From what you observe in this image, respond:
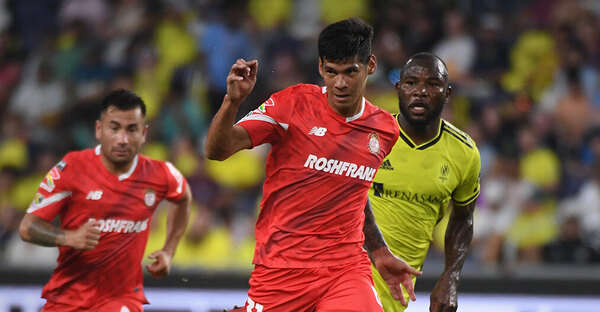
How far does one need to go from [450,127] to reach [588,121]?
4369mm

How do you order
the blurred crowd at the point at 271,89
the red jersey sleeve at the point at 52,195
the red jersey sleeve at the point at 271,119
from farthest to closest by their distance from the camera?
1. the blurred crowd at the point at 271,89
2. the red jersey sleeve at the point at 52,195
3. the red jersey sleeve at the point at 271,119

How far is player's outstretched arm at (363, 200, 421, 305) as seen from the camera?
4691 millimetres

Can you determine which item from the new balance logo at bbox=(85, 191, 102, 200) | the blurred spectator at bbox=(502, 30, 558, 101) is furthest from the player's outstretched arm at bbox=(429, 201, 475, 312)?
the blurred spectator at bbox=(502, 30, 558, 101)

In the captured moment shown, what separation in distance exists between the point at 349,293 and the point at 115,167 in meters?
2.21

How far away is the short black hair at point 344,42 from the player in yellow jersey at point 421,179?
3.37 ft

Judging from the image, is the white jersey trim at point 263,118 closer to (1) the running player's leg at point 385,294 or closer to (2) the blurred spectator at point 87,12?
(1) the running player's leg at point 385,294

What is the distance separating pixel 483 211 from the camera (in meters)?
8.62

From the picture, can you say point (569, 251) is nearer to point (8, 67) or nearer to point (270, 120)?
point (270, 120)

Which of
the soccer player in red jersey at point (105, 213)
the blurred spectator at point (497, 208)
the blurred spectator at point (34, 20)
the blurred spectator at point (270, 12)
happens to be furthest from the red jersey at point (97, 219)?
the blurred spectator at point (34, 20)

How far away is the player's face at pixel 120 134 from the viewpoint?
571 cm

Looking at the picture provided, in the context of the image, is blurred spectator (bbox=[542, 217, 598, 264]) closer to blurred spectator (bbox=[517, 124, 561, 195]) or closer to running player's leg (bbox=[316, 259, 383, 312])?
blurred spectator (bbox=[517, 124, 561, 195])

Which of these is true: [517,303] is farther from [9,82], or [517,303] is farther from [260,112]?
[9,82]

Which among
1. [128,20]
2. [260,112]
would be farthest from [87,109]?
[260,112]

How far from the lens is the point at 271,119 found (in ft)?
14.2
